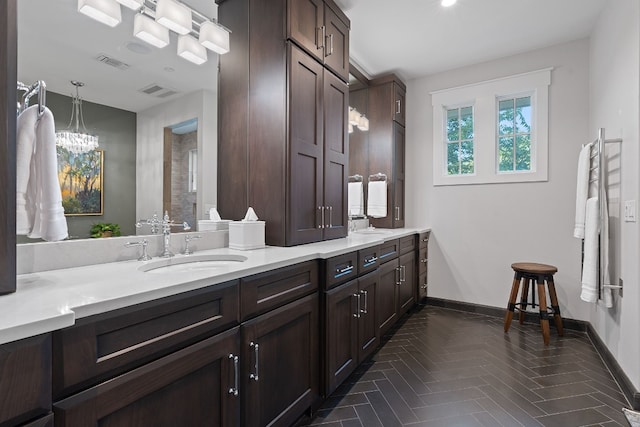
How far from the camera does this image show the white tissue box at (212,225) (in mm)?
2059

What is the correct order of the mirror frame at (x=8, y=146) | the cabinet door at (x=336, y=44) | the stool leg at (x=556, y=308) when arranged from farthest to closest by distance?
the stool leg at (x=556, y=308) < the cabinet door at (x=336, y=44) < the mirror frame at (x=8, y=146)

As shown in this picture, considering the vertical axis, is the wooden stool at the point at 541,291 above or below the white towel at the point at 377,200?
below

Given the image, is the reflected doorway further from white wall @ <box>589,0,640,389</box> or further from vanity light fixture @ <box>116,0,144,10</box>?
white wall @ <box>589,0,640,389</box>

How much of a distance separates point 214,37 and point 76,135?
3.53 feet

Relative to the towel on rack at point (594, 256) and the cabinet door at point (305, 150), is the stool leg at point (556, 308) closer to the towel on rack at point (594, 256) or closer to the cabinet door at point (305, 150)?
the towel on rack at point (594, 256)

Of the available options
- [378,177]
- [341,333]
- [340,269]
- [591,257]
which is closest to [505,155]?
[378,177]

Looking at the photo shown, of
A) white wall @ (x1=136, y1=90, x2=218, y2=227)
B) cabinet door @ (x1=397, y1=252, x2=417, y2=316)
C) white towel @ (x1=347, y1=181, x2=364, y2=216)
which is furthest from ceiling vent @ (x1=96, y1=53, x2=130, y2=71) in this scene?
cabinet door @ (x1=397, y1=252, x2=417, y2=316)

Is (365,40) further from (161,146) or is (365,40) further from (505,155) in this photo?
(161,146)

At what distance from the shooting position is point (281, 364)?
5.25 ft

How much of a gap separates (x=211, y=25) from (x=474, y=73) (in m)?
3.16

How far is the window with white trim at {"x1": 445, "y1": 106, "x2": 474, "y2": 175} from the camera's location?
3.97 m

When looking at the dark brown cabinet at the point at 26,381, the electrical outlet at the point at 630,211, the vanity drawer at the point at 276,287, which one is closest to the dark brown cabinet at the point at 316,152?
the vanity drawer at the point at 276,287

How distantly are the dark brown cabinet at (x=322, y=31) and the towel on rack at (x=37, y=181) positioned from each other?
5.19 feet

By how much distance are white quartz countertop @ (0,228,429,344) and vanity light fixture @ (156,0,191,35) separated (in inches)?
52.2
